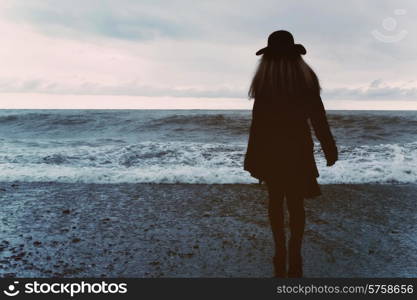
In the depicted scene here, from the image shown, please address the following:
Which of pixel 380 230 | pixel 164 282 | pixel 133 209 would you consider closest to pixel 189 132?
pixel 133 209

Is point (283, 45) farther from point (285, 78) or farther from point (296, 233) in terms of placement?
point (296, 233)

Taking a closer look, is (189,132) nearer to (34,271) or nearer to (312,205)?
(312,205)

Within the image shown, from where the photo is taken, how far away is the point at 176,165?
9.44 meters

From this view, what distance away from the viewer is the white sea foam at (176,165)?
25.6 ft

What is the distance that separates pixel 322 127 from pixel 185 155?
7881mm

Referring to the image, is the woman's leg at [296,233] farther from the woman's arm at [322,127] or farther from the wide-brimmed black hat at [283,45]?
the wide-brimmed black hat at [283,45]

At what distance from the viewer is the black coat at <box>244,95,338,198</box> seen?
3.04 metres

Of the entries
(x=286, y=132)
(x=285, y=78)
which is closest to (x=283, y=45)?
(x=285, y=78)

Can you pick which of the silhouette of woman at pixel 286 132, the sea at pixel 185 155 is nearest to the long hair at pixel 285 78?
the silhouette of woman at pixel 286 132

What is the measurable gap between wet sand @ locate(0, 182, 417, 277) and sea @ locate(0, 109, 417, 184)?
88 cm

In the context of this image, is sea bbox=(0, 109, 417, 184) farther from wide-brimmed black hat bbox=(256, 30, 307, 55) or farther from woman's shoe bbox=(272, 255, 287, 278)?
wide-brimmed black hat bbox=(256, 30, 307, 55)

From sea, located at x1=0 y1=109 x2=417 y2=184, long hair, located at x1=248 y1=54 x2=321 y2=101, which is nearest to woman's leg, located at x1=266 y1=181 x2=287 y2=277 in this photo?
long hair, located at x1=248 y1=54 x2=321 y2=101

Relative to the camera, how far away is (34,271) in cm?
340

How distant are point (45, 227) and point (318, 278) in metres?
3.23
